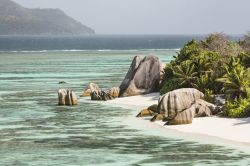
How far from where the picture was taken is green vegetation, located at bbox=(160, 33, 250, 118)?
140ft

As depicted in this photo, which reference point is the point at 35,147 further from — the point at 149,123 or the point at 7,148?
the point at 149,123

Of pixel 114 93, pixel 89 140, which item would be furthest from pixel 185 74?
pixel 89 140

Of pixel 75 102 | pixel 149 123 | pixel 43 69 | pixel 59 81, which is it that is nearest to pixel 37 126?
pixel 149 123

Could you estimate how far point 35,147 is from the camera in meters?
32.8

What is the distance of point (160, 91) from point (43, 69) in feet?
155

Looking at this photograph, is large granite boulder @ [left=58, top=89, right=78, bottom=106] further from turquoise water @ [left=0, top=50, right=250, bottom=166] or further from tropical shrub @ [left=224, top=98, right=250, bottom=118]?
tropical shrub @ [left=224, top=98, right=250, bottom=118]

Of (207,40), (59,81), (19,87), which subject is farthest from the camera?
(59,81)

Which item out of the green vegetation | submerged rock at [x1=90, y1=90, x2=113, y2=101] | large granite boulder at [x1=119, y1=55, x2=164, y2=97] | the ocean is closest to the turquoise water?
the ocean

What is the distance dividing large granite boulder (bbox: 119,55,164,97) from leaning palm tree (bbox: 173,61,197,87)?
423 cm

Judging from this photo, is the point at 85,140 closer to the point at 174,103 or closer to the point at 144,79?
the point at 174,103

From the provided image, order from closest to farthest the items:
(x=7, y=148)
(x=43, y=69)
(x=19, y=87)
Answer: (x=7, y=148) → (x=19, y=87) → (x=43, y=69)

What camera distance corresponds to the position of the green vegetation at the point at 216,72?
4275 centimetres

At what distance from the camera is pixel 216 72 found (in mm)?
50250

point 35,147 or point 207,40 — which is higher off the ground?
point 207,40
